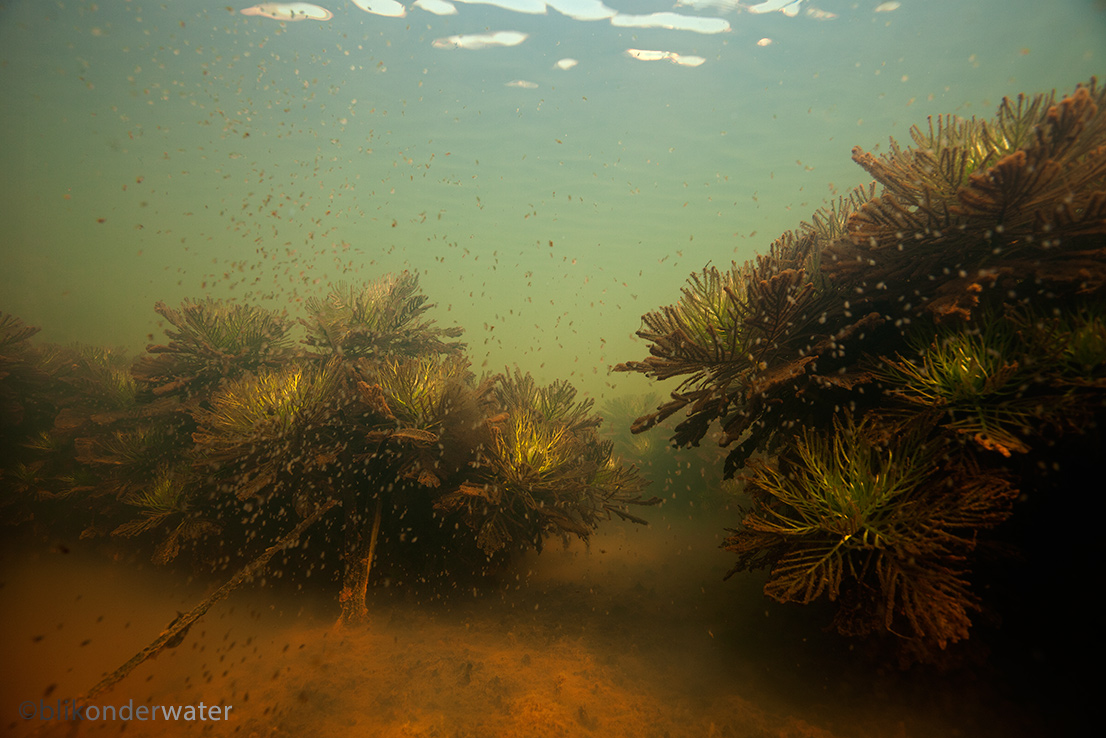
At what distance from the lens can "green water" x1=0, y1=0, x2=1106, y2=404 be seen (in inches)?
585

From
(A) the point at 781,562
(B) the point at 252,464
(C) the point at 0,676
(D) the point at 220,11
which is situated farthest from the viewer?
(D) the point at 220,11

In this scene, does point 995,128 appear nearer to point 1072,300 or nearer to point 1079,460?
point 1072,300

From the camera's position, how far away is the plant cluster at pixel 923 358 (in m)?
2.13

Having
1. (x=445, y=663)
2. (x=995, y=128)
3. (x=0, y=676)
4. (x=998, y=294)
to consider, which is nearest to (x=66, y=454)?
(x=0, y=676)

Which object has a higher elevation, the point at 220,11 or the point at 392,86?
the point at 220,11

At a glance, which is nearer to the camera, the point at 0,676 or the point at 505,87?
the point at 0,676

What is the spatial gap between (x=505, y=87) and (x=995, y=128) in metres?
18.5

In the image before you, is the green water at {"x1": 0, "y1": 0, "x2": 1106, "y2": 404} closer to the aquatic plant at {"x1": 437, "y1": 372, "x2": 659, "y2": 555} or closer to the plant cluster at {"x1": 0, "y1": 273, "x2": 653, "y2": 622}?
the plant cluster at {"x1": 0, "y1": 273, "x2": 653, "y2": 622}

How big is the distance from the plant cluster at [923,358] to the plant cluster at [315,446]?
2.01m

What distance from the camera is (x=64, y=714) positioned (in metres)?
3.28

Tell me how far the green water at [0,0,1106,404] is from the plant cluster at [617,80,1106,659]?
3508 mm

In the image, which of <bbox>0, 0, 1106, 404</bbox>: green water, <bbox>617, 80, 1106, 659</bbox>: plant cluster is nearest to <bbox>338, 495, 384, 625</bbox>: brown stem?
<bbox>0, 0, 1106, 404</bbox>: green water

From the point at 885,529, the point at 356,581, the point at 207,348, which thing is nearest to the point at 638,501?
the point at 885,529

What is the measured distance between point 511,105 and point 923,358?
20.4 metres
